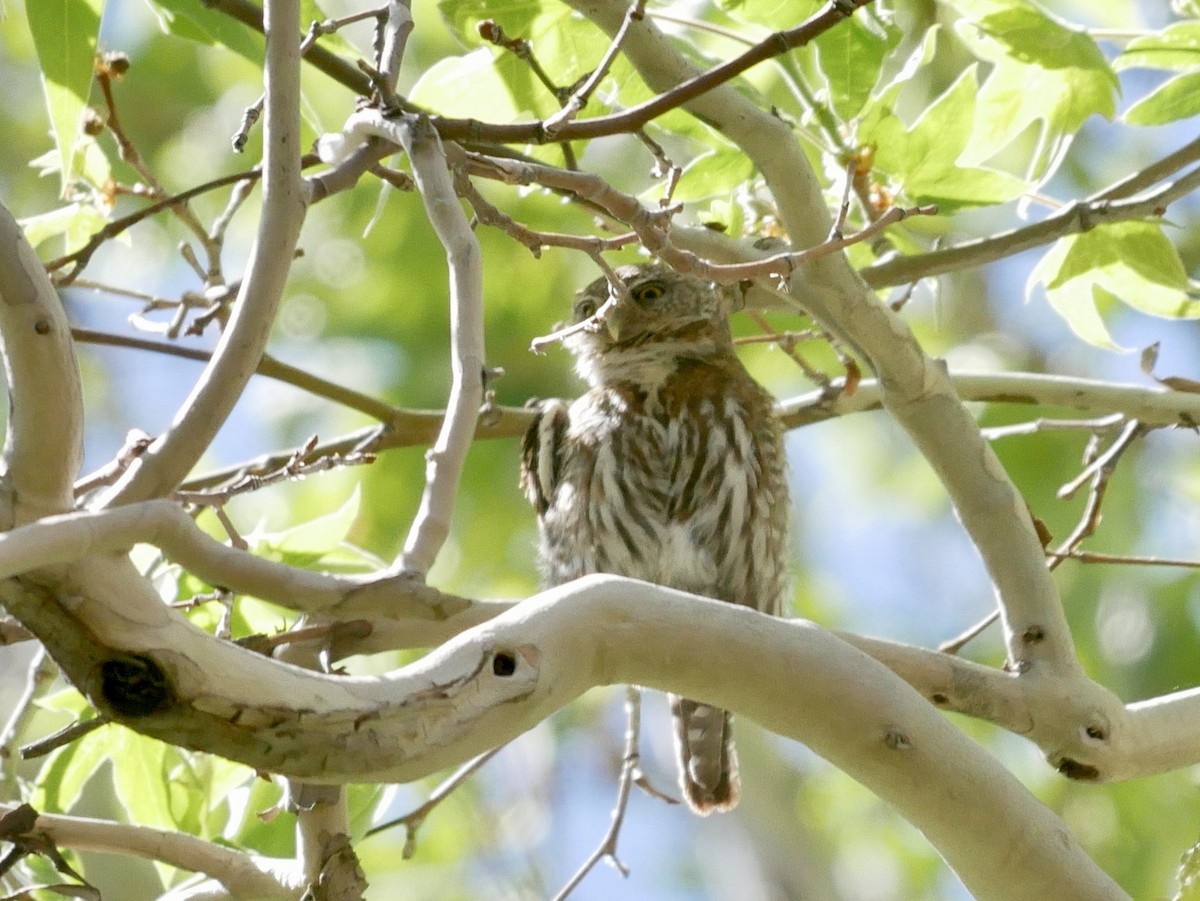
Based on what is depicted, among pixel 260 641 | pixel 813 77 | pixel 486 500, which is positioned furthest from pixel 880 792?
pixel 486 500

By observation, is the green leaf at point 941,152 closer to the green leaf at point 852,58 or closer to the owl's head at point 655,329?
the green leaf at point 852,58

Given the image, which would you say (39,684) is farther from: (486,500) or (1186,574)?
(1186,574)

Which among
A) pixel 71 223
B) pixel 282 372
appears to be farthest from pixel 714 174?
pixel 71 223

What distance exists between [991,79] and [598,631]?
1.93 m

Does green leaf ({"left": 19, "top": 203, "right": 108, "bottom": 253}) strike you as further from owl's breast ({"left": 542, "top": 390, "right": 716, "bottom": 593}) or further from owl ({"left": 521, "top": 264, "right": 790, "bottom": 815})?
owl's breast ({"left": 542, "top": 390, "right": 716, "bottom": 593})

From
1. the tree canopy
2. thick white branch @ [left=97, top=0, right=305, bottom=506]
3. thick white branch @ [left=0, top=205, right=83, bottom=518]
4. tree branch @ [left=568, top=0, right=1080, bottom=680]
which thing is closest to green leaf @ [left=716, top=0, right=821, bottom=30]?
the tree canopy

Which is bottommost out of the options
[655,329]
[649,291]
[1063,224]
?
[1063,224]

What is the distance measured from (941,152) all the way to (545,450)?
4.92 ft

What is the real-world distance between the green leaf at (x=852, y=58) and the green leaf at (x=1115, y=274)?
0.71 meters

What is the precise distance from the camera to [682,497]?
4.16 meters

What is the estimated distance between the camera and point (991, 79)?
341 centimetres

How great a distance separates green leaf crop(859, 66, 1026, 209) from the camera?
10.5ft

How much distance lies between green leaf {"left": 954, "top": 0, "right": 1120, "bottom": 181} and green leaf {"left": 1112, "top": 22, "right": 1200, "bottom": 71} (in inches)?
3.0

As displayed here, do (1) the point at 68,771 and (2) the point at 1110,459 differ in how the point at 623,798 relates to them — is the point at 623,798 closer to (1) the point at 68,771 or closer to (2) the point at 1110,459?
(1) the point at 68,771
